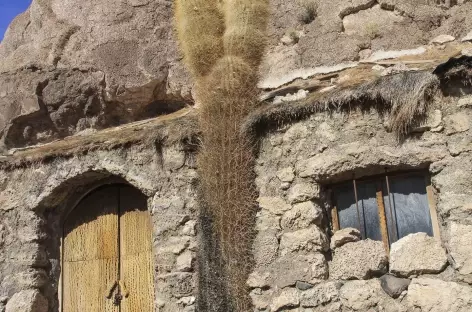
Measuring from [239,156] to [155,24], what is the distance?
2549mm

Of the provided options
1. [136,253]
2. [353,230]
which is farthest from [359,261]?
[136,253]

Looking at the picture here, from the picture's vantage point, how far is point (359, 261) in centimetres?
477

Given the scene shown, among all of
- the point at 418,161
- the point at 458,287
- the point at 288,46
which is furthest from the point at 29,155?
the point at 458,287

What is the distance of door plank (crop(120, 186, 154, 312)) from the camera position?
5.68m

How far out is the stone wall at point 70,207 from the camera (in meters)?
5.31

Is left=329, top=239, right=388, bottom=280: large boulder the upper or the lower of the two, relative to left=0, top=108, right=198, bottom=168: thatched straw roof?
lower

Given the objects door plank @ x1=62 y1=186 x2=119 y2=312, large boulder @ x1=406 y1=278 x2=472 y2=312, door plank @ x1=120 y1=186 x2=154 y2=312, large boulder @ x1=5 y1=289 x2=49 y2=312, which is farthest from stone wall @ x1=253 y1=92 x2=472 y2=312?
large boulder @ x1=5 y1=289 x2=49 y2=312

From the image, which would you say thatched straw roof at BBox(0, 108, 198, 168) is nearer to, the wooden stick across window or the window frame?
the window frame

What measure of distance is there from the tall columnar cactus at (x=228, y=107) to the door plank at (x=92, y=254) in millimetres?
1082

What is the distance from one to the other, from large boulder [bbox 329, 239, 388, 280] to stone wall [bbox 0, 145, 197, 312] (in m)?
1.13

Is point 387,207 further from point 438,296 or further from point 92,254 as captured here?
point 92,254

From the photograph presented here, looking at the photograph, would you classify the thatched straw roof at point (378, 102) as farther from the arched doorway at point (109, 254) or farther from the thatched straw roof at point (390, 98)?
the arched doorway at point (109, 254)

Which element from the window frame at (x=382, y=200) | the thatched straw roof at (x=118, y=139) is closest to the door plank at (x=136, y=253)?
the thatched straw roof at (x=118, y=139)

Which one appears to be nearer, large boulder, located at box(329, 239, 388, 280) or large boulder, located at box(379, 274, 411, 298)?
large boulder, located at box(379, 274, 411, 298)
